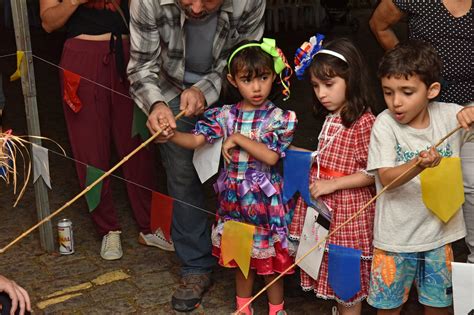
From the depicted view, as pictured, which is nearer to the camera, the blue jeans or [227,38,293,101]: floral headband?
[227,38,293,101]: floral headband

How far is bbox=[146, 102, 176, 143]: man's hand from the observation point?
3.70m

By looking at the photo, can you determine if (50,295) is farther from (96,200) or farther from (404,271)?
(404,271)

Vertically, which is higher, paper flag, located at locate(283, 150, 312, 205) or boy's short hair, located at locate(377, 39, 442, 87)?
boy's short hair, located at locate(377, 39, 442, 87)

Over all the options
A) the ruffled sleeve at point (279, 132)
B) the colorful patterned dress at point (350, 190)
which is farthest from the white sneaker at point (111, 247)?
the colorful patterned dress at point (350, 190)

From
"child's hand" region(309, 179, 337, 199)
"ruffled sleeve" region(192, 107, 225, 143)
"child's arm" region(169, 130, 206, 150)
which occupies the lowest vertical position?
"child's hand" region(309, 179, 337, 199)

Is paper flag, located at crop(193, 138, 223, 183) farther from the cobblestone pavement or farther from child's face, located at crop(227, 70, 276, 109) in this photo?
the cobblestone pavement

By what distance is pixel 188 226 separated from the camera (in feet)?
14.1

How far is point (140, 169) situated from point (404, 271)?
1.97m

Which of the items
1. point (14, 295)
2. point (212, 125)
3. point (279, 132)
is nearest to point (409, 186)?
point (279, 132)

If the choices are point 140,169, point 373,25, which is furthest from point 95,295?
point 373,25

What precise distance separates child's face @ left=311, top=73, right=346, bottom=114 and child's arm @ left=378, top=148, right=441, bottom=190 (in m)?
0.40

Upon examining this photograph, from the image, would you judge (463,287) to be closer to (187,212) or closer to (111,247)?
(187,212)

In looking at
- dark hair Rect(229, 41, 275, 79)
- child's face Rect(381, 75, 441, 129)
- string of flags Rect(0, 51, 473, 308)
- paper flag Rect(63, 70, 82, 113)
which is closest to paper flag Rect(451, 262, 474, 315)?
string of flags Rect(0, 51, 473, 308)

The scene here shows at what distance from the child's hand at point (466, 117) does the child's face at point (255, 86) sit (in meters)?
0.93
